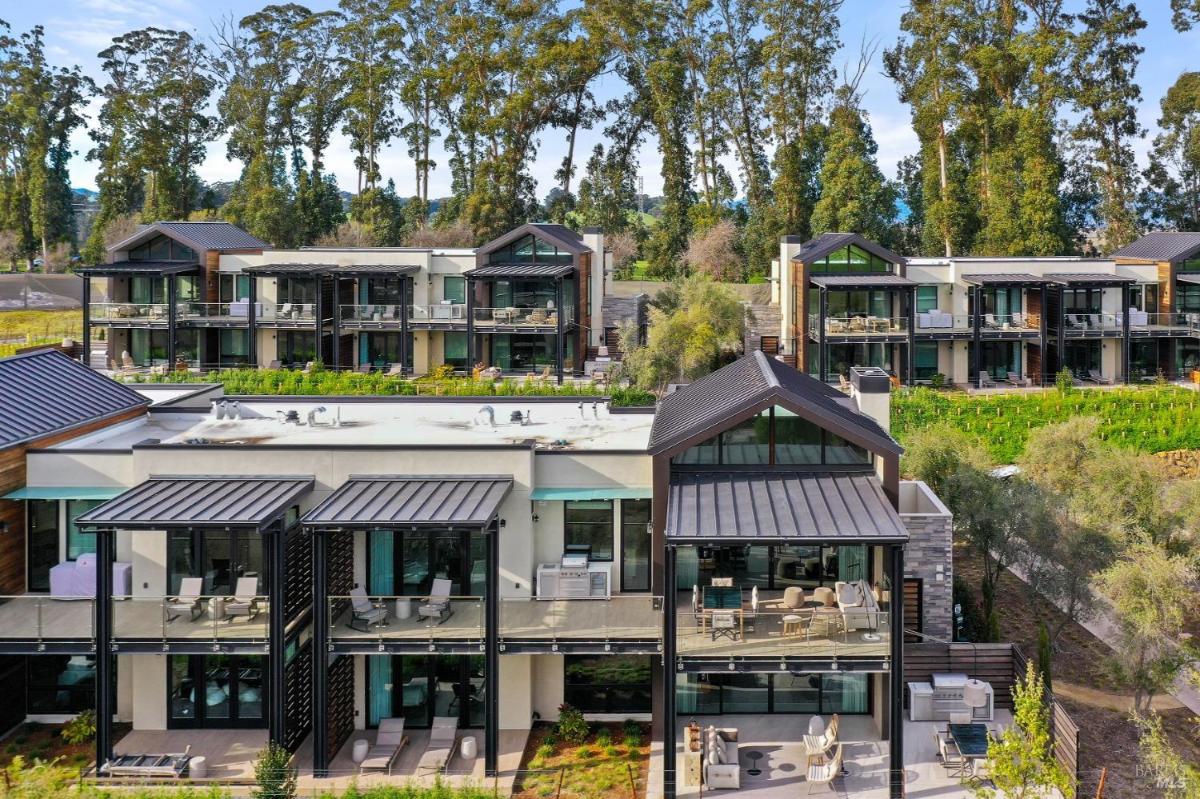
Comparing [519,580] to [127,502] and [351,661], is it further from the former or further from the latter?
[127,502]

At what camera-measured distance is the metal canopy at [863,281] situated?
4325cm

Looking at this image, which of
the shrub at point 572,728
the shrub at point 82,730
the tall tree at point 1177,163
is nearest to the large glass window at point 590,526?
the shrub at point 572,728

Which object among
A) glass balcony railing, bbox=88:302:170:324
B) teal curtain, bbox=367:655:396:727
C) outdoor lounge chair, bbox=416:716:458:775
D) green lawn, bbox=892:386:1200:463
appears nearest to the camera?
outdoor lounge chair, bbox=416:716:458:775

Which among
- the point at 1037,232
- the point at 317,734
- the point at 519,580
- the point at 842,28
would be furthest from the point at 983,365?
the point at 317,734

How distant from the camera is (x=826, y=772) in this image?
17219mm

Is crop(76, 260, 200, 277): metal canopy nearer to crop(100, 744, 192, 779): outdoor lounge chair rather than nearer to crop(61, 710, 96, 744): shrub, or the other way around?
crop(61, 710, 96, 744): shrub

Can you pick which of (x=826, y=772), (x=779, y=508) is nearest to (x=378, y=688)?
(x=779, y=508)

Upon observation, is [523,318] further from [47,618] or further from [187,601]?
[47,618]

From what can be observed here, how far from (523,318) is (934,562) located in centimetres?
2706

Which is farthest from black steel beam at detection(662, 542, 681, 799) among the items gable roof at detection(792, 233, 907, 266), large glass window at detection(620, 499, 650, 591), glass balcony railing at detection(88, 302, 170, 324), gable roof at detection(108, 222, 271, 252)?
→ gable roof at detection(108, 222, 271, 252)

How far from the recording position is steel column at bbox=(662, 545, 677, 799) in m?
17.2

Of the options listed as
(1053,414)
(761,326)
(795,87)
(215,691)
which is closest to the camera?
(215,691)

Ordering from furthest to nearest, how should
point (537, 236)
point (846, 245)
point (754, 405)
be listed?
point (537, 236)
point (846, 245)
point (754, 405)

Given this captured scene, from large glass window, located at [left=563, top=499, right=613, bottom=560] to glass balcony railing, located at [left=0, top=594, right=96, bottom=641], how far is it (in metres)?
7.47
